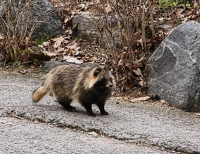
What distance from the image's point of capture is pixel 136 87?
913 centimetres

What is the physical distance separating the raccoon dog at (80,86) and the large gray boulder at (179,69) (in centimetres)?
153

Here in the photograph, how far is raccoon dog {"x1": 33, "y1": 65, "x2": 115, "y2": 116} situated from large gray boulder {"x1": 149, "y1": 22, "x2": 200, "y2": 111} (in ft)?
5.01

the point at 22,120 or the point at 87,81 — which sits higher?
the point at 87,81

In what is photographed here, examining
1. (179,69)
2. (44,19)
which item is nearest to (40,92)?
(179,69)

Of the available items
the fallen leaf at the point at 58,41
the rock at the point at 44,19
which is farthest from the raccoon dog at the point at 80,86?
the rock at the point at 44,19

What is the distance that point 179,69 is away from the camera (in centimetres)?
845

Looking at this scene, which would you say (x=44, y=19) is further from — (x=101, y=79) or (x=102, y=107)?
(x=101, y=79)

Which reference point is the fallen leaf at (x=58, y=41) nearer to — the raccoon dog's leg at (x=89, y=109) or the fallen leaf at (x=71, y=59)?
the fallen leaf at (x=71, y=59)

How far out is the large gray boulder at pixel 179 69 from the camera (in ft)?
26.5

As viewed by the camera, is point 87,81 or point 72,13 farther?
point 72,13

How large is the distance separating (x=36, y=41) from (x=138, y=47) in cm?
313

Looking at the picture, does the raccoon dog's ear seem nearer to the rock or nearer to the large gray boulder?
the large gray boulder

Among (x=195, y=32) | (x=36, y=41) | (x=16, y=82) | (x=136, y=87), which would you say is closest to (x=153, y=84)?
(x=136, y=87)

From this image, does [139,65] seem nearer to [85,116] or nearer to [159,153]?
[85,116]
